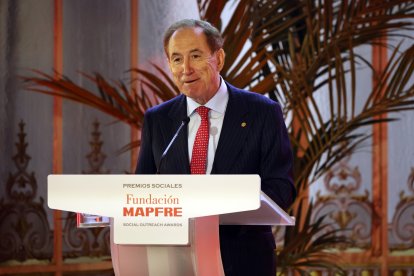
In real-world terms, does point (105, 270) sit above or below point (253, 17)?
below

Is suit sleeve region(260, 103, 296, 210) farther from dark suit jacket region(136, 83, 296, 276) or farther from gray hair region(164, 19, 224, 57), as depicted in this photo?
gray hair region(164, 19, 224, 57)

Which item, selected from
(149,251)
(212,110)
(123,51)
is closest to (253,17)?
(123,51)

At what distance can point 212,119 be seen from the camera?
8.95 feet

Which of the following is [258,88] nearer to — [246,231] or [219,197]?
[246,231]

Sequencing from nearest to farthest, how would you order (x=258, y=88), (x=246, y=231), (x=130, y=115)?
(x=246, y=231), (x=258, y=88), (x=130, y=115)

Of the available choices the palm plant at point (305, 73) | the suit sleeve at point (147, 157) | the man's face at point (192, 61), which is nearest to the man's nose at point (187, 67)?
the man's face at point (192, 61)

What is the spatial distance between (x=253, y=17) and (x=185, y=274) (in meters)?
2.46

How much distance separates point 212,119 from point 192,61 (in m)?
0.20

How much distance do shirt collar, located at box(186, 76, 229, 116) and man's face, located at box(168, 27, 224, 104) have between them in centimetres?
3

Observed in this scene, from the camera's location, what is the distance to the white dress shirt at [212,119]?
2.66 m

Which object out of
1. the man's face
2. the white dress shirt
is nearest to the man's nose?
the man's face

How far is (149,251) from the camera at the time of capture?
219 cm

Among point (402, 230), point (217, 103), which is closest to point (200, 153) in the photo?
point (217, 103)

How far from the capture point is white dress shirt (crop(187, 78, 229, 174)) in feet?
8.72
